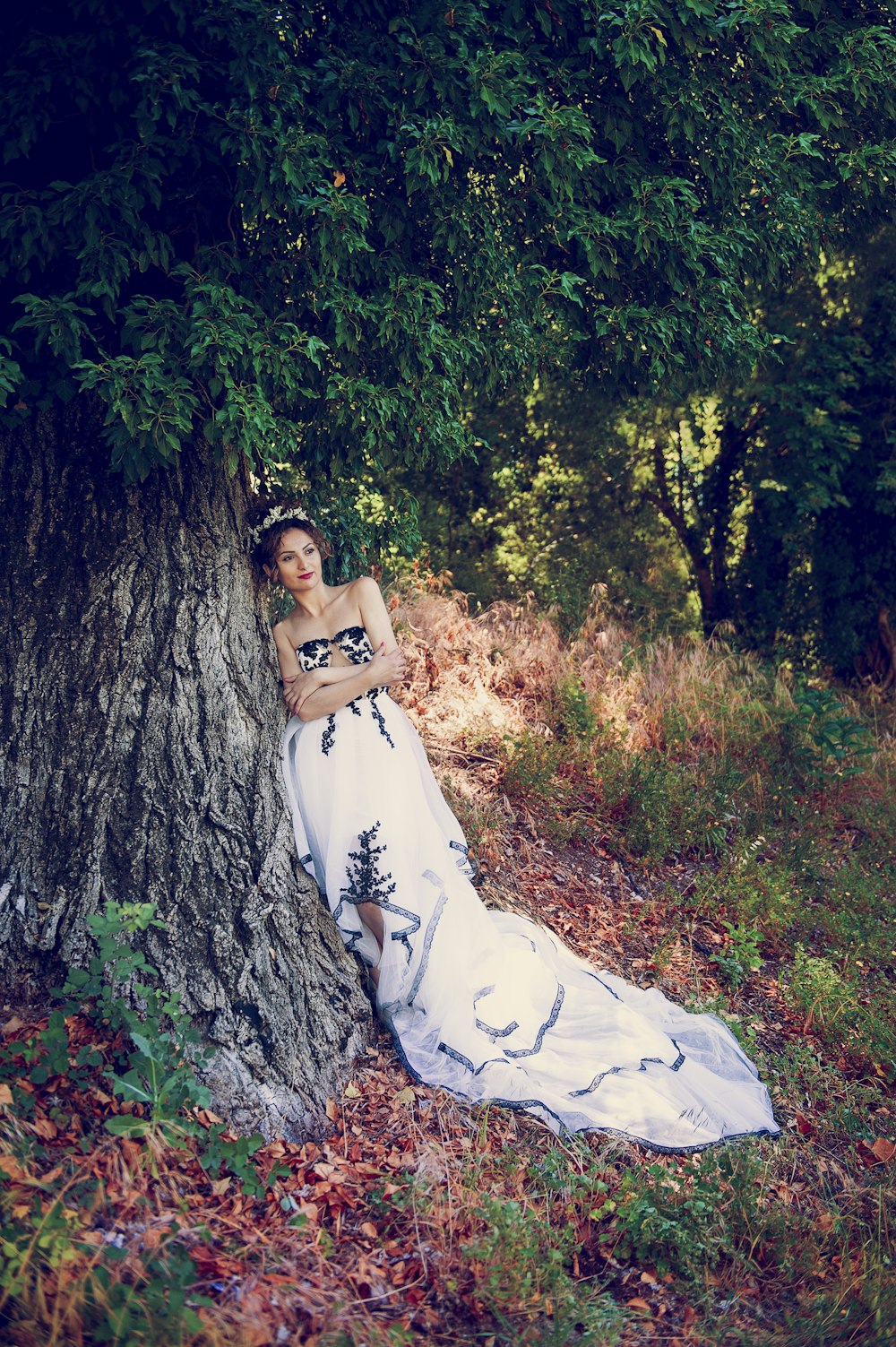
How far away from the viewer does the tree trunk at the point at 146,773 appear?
147 inches

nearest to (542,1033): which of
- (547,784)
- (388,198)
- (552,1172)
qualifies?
(552,1172)

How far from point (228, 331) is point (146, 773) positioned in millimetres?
1639

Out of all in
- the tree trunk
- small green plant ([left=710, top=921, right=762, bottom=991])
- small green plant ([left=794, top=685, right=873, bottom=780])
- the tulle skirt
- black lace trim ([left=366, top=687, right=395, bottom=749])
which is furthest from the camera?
small green plant ([left=794, top=685, right=873, bottom=780])

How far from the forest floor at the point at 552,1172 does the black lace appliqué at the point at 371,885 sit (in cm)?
48

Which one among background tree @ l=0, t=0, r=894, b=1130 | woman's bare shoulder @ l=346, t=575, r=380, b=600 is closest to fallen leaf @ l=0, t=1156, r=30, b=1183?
background tree @ l=0, t=0, r=894, b=1130

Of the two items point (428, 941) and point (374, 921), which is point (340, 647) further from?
point (428, 941)

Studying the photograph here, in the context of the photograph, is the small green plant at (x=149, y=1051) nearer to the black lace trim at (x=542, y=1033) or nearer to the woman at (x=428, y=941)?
the woman at (x=428, y=941)

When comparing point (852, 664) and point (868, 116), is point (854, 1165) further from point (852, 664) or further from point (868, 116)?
point (852, 664)

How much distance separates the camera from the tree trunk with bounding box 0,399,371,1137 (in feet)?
12.2

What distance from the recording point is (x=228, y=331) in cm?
348

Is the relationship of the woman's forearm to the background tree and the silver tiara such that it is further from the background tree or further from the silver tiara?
the silver tiara

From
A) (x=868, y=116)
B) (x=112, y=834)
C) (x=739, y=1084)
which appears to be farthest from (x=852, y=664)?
(x=112, y=834)

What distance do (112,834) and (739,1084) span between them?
2835 mm

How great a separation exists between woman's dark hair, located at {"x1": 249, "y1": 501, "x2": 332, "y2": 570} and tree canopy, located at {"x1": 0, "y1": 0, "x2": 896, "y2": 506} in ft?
0.91
